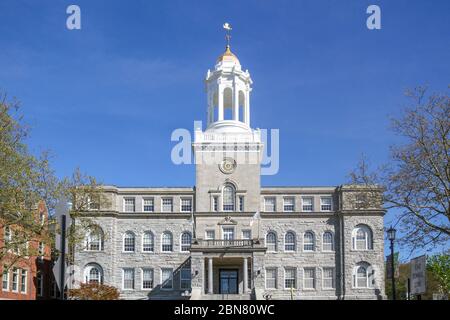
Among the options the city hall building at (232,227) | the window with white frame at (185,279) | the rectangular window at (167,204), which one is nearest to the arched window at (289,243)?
the city hall building at (232,227)

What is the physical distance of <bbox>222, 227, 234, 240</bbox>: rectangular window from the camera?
216 feet

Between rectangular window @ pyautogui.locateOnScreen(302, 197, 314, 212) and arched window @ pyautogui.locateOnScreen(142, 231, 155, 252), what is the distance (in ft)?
53.0

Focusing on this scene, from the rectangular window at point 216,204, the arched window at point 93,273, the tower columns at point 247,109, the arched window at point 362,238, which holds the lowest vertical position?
the arched window at point 93,273

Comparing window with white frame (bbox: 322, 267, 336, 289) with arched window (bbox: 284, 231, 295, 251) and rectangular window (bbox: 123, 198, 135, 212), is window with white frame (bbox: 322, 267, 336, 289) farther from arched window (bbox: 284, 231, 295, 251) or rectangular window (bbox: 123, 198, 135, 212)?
rectangular window (bbox: 123, 198, 135, 212)

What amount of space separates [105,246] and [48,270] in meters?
6.86

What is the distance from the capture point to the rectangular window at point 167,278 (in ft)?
220

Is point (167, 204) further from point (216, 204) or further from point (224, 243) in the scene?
point (224, 243)

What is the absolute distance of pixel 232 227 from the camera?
6606 cm

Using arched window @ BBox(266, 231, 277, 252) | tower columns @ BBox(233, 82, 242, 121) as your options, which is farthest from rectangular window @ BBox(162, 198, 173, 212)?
tower columns @ BBox(233, 82, 242, 121)

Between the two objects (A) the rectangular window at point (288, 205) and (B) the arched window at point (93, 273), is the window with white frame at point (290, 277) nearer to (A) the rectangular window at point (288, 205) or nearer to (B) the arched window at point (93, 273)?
(A) the rectangular window at point (288, 205)

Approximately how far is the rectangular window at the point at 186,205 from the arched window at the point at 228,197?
13.1ft

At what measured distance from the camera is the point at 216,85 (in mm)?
68312
